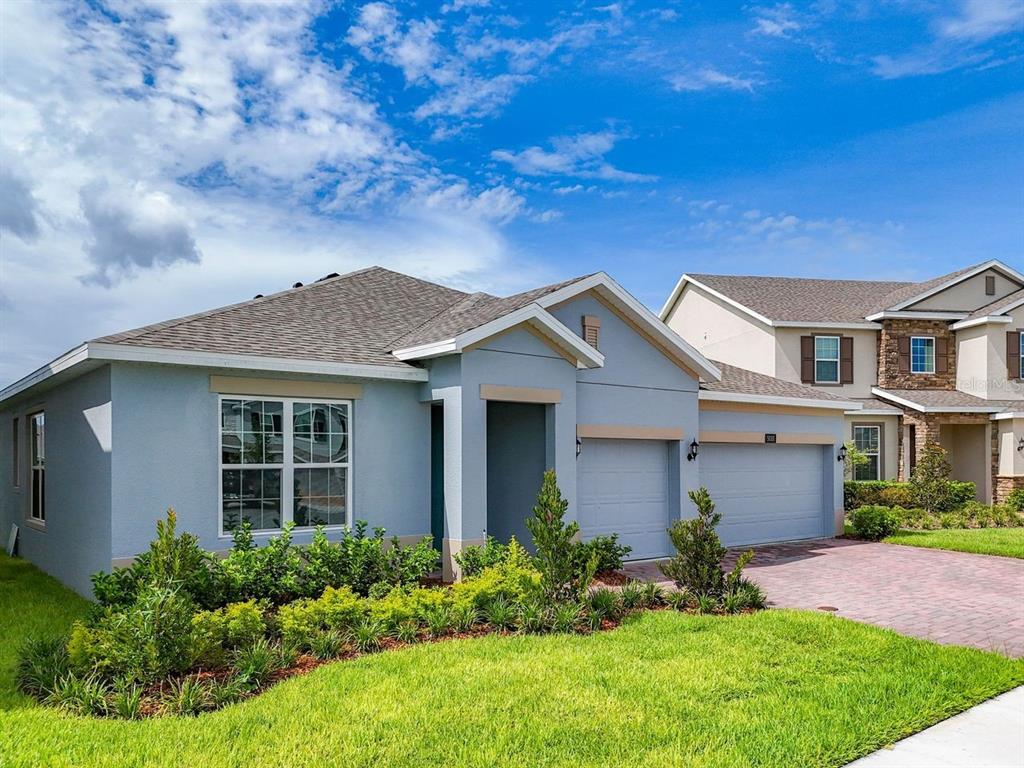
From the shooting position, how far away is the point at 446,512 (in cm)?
1103

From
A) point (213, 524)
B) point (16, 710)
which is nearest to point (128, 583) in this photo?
point (213, 524)

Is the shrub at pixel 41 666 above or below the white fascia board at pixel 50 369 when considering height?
below

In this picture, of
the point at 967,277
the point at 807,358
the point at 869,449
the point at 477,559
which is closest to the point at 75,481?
the point at 477,559

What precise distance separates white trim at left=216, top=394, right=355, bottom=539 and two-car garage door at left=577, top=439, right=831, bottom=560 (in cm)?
422

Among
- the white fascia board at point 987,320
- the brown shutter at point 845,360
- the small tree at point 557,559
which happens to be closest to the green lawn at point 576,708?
the small tree at point 557,559

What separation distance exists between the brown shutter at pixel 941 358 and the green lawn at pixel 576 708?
71.0 feet

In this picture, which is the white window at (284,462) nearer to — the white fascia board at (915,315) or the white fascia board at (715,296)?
the white fascia board at (715,296)

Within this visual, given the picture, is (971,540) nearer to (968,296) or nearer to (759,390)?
(759,390)

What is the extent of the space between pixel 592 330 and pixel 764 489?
600 centimetres

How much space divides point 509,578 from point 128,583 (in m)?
4.43

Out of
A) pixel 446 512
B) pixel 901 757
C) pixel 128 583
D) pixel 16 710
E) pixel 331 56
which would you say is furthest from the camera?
pixel 331 56

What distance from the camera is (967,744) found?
17.8 feet

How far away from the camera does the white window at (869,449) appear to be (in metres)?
25.3

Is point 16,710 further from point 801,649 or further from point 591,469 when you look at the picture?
point 591,469
